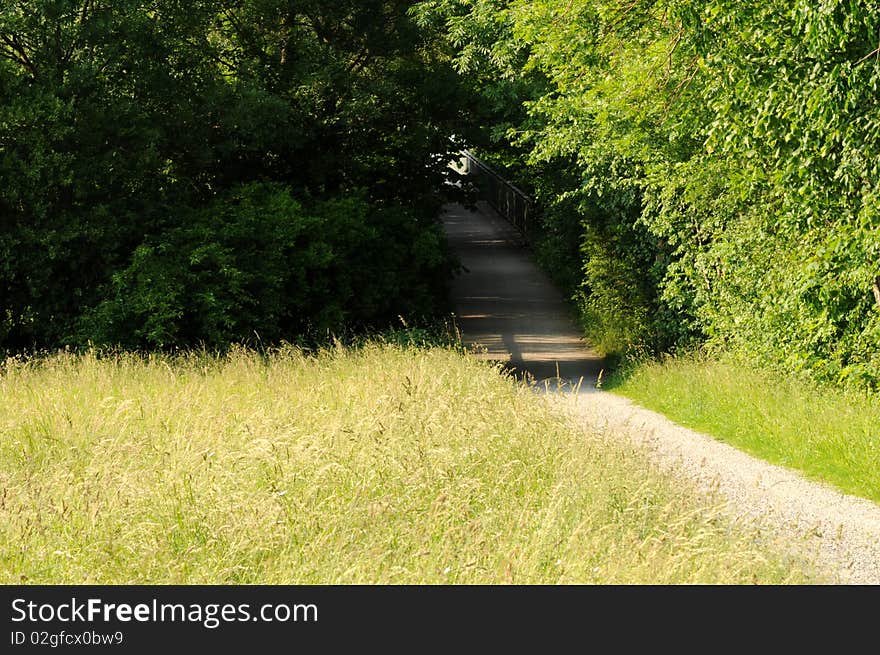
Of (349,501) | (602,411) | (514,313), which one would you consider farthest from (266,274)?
(349,501)

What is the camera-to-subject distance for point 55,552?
5871 millimetres

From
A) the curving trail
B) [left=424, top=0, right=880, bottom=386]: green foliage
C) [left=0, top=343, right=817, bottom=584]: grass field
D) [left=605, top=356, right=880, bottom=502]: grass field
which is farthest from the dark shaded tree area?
[left=0, top=343, right=817, bottom=584]: grass field

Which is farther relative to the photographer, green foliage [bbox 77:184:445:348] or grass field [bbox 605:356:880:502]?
green foliage [bbox 77:184:445:348]

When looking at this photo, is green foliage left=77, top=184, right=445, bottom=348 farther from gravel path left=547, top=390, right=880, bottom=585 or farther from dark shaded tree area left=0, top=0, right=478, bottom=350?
gravel path left=547, top=390, right=880, bottom=585

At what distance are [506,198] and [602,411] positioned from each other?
84.6ft

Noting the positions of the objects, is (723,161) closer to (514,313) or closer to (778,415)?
(778,415)

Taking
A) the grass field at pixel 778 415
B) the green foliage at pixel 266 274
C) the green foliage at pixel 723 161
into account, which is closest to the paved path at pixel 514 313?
the green foliage at pixel 723 161

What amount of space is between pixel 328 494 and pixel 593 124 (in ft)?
36.9

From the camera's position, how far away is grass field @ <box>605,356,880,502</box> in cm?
987

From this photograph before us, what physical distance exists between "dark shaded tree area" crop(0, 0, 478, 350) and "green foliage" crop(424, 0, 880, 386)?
2389mm

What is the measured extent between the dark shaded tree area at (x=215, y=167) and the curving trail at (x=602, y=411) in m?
2.73

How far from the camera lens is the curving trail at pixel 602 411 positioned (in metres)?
7.49

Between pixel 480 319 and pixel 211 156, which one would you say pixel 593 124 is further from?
pixel 480 319

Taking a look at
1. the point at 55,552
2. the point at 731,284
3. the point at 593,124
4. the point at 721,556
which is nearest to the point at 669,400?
the point at 731,284
